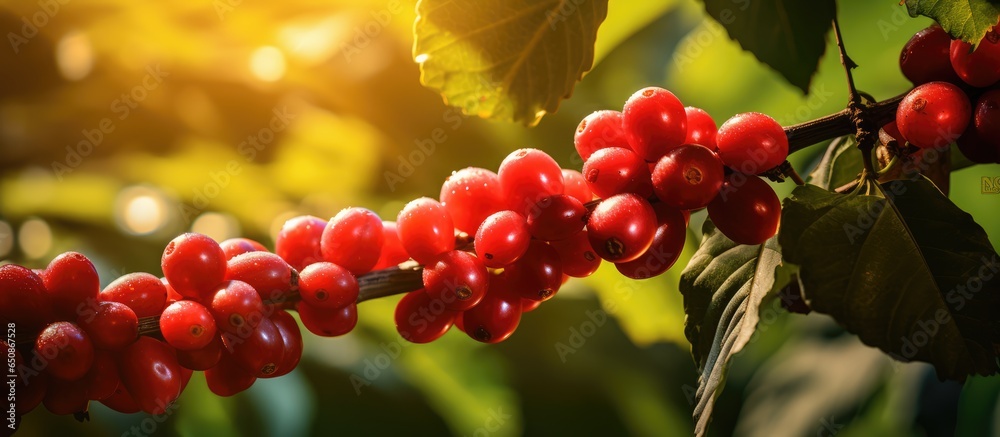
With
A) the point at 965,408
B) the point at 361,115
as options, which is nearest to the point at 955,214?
the point at 965,408

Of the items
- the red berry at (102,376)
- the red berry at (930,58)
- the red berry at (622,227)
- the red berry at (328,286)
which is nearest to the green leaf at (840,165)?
the red berry at (930,58)

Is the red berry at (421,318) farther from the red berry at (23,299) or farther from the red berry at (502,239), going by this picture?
the red berry at (23,299)

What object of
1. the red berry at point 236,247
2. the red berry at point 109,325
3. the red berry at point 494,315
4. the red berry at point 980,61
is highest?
the red berry at point 980,61

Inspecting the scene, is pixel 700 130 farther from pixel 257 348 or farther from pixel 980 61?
pixel 257 348

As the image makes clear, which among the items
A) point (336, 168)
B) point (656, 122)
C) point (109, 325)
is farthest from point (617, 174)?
point (336, 168)

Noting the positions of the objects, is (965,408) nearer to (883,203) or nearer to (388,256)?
(883,203)

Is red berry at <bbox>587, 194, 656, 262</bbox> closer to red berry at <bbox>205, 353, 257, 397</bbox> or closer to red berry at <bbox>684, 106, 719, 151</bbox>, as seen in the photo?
red berry at <bbox>684, 106, 719, 151</bbox>
